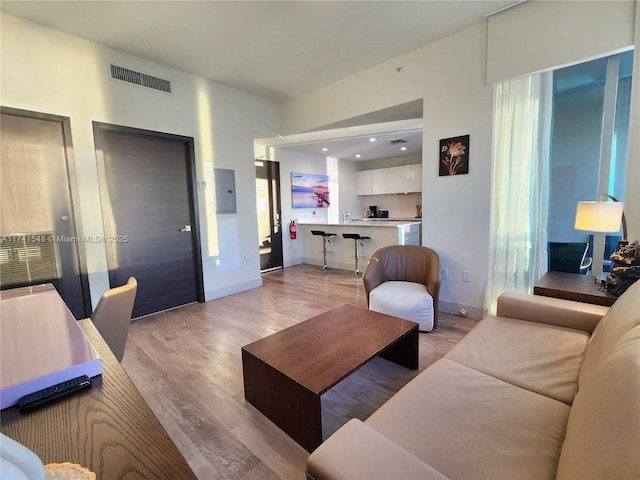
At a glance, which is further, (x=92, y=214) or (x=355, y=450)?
(x=92, y=214)

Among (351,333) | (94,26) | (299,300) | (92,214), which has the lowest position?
(299,300)

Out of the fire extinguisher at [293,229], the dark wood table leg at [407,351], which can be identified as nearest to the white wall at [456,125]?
the dark wood table leg at [407,351]

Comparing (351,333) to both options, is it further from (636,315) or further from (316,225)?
(316,225)

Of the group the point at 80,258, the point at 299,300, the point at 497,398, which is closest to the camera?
the point at 497,398

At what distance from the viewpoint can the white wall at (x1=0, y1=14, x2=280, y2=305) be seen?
2.60 m

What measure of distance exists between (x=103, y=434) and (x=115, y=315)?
3.63 feet

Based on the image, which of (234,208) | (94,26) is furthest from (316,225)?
(94,26)

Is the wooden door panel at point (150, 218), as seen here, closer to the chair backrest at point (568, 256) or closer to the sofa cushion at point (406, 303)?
the sofa cushion at point (406, 303)

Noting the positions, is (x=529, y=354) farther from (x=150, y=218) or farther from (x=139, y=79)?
(x=139, y=79)

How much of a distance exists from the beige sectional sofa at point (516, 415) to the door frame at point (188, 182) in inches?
128

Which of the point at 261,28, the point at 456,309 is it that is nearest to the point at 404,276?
the point at 456,309

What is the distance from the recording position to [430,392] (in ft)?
4.07

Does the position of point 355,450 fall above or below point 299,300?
above

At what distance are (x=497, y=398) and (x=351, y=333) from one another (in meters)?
0.94
